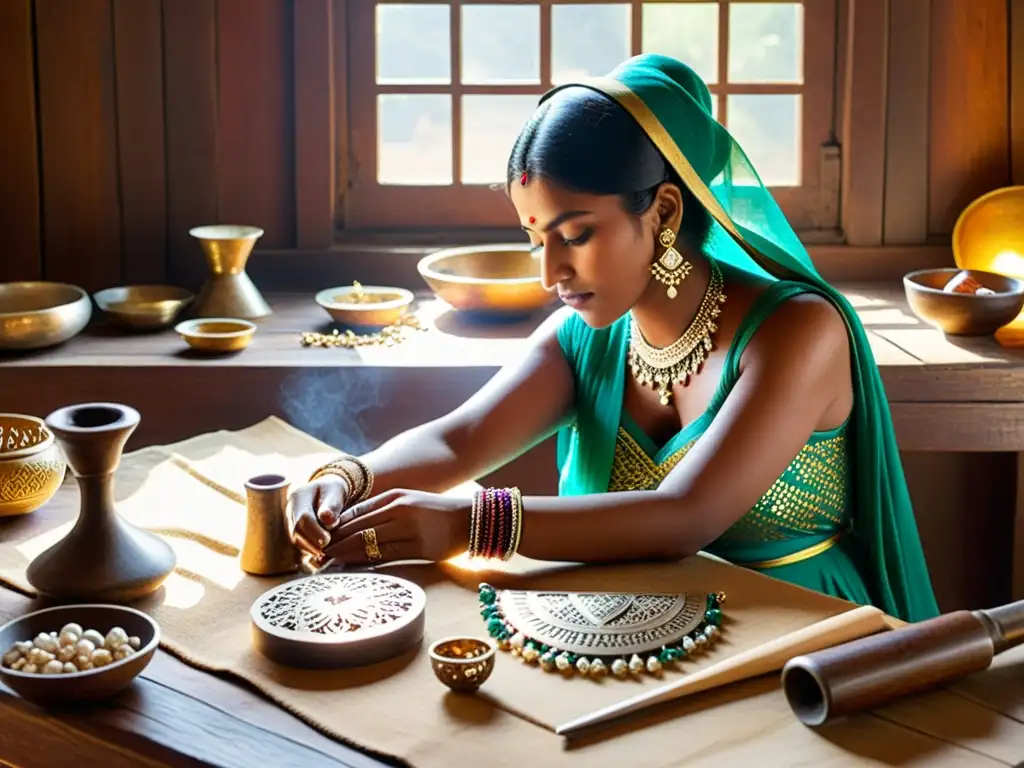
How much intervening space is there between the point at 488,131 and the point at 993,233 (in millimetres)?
1298

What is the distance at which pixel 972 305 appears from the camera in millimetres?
3053

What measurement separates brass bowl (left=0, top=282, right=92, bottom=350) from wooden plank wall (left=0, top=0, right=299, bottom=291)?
9.3 inches

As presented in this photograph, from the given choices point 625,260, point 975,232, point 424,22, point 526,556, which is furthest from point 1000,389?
point 424,22

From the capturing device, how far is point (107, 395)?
3.02m

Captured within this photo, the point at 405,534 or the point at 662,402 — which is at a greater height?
the point at 662,402

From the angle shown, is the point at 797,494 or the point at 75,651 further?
the point at 797,494

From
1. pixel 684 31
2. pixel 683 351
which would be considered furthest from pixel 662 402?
pixel 684 31

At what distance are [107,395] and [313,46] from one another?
1049 millimetres

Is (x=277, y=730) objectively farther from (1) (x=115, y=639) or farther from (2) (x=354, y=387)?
(2) (x=354, y=387)

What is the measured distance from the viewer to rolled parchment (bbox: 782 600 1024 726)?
4.68 ft

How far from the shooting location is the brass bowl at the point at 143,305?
3260 millimetres

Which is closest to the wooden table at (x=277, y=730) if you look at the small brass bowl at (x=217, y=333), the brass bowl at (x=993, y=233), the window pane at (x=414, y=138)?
the small brass bowl at (x=217, y=333)

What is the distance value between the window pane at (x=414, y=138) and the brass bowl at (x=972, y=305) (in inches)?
49.6

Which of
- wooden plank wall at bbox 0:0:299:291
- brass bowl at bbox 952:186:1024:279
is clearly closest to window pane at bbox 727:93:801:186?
brass bowl at bbox 952:186:1024:279
